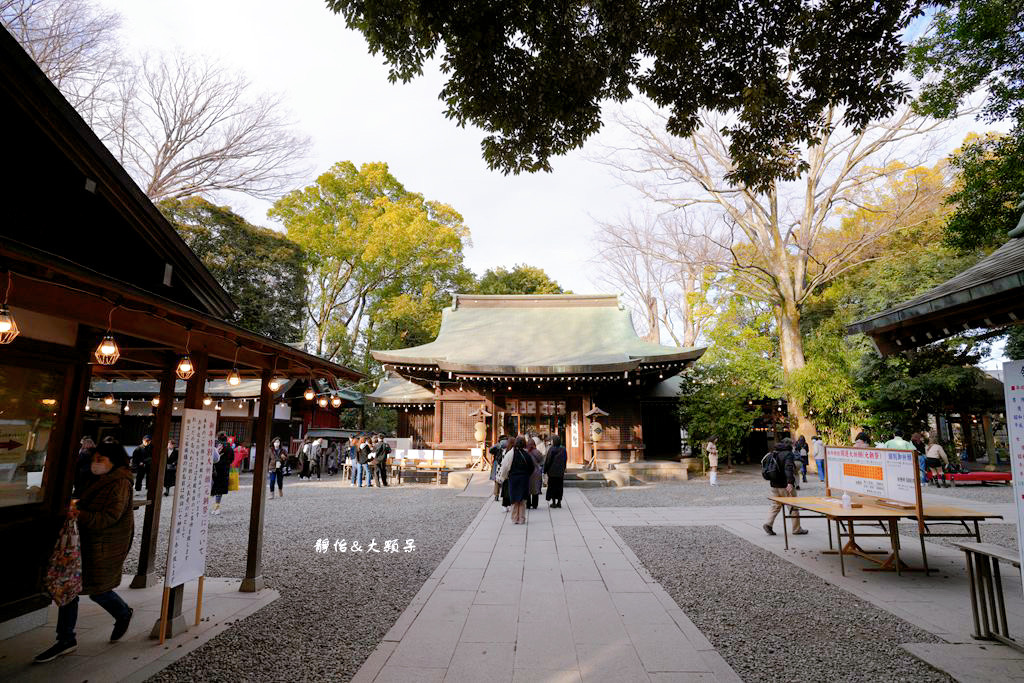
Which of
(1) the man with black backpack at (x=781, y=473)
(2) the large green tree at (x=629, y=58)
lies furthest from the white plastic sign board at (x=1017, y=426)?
(1) the man with black backpack at (x=781, y=473)

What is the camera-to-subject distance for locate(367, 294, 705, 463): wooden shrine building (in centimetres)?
1697

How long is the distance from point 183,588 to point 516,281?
99.0 feet

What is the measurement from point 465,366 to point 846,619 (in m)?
13.3

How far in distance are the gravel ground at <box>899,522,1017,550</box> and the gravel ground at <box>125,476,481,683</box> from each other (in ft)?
23.7

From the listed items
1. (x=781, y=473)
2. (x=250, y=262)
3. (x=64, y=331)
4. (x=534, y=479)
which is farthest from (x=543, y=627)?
(x=250, y=262)

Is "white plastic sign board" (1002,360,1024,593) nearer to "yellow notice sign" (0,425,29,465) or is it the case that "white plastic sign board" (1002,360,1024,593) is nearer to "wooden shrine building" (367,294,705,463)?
"yellow notice sign" (0,425,29,465)

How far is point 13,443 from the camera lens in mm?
4016

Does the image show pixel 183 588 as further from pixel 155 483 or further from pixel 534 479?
pixel 534 479

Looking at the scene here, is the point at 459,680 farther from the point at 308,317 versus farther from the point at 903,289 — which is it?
the point at 308,317

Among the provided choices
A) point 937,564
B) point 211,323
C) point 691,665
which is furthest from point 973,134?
point 211,323

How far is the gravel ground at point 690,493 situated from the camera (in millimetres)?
11289

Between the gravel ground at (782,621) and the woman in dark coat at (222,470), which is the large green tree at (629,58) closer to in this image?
the gravel ground at (782,621)

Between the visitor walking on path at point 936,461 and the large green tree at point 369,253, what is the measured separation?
2192 centimetres

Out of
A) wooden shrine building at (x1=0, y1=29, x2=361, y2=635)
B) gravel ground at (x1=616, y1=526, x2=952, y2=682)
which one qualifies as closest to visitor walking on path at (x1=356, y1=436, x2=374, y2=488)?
wooden shrine building at (x1=0, y1=29, x2=361, y2=635)
